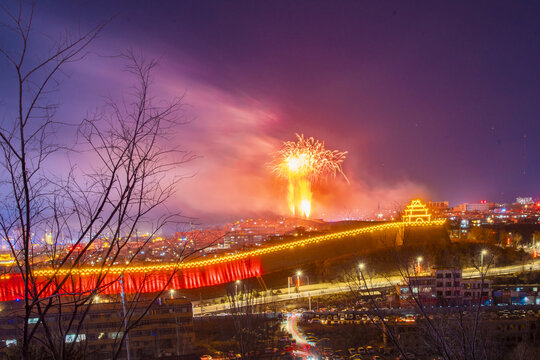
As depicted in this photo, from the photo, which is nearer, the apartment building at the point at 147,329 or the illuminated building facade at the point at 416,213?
the apartment building at the point at 147,329

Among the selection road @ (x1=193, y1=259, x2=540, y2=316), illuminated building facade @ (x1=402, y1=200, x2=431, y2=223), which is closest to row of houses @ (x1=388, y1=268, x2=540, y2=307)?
road @ (x1=193, y1=259, x2=540, y2=316)

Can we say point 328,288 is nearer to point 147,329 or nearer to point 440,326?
point 147,329

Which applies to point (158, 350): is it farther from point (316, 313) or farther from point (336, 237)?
point (336, 237)

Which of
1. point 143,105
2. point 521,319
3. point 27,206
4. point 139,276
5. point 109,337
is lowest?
point 521,319

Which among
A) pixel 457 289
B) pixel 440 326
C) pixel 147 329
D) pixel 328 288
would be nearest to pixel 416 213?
pixel 328 288

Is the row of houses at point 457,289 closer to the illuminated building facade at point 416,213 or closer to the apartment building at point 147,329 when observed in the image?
the apartment building at point 147,329

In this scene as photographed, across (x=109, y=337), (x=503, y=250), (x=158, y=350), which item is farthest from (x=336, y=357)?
(x=503, y=250)

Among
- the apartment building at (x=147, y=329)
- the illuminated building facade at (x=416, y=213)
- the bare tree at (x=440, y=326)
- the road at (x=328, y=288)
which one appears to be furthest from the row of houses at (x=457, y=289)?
the illuminated building facade at (x=416, y=213)

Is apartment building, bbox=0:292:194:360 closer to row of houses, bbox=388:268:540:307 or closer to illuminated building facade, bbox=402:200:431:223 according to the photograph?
row of houses, bbox=388:268:540:307
